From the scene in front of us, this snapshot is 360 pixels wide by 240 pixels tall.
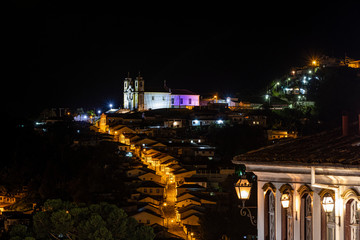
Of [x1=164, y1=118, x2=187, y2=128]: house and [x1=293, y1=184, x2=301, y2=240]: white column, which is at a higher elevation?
[x1=164, y1=118, x2=187, y2=128]: house

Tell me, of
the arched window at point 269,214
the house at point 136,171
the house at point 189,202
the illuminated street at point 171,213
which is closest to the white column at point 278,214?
the arched window at point 269,214

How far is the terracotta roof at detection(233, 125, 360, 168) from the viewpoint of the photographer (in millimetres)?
5719

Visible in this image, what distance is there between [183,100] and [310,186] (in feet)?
225

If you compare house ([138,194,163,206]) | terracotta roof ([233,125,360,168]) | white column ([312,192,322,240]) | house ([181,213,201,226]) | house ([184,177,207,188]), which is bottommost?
house ([181,213,201,226])

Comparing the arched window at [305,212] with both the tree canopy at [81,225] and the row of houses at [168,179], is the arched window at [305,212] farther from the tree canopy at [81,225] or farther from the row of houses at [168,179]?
the row of houses at [168,179]

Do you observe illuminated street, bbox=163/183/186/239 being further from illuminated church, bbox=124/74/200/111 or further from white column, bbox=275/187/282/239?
illuminated church, bbox=124/74/200/111

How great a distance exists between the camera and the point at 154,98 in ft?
242

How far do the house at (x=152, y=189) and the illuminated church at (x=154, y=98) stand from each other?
108 feet

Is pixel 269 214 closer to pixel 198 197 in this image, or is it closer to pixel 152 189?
pixel 198 197

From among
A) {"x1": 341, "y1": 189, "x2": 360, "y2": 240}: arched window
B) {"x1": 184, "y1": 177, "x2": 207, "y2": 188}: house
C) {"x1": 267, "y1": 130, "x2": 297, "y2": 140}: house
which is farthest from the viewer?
{"x1": 267, "y1": 130, "x2": 297, "y2": 140}: house

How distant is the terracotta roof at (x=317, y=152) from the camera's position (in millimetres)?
5719

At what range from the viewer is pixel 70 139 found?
195ft

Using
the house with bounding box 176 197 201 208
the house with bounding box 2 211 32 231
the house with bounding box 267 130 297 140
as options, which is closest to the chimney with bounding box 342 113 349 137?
the house with bounding box 2 211 32 231

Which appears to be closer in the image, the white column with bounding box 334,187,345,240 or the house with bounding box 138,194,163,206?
the white column with bounding box 334,187,345,240
